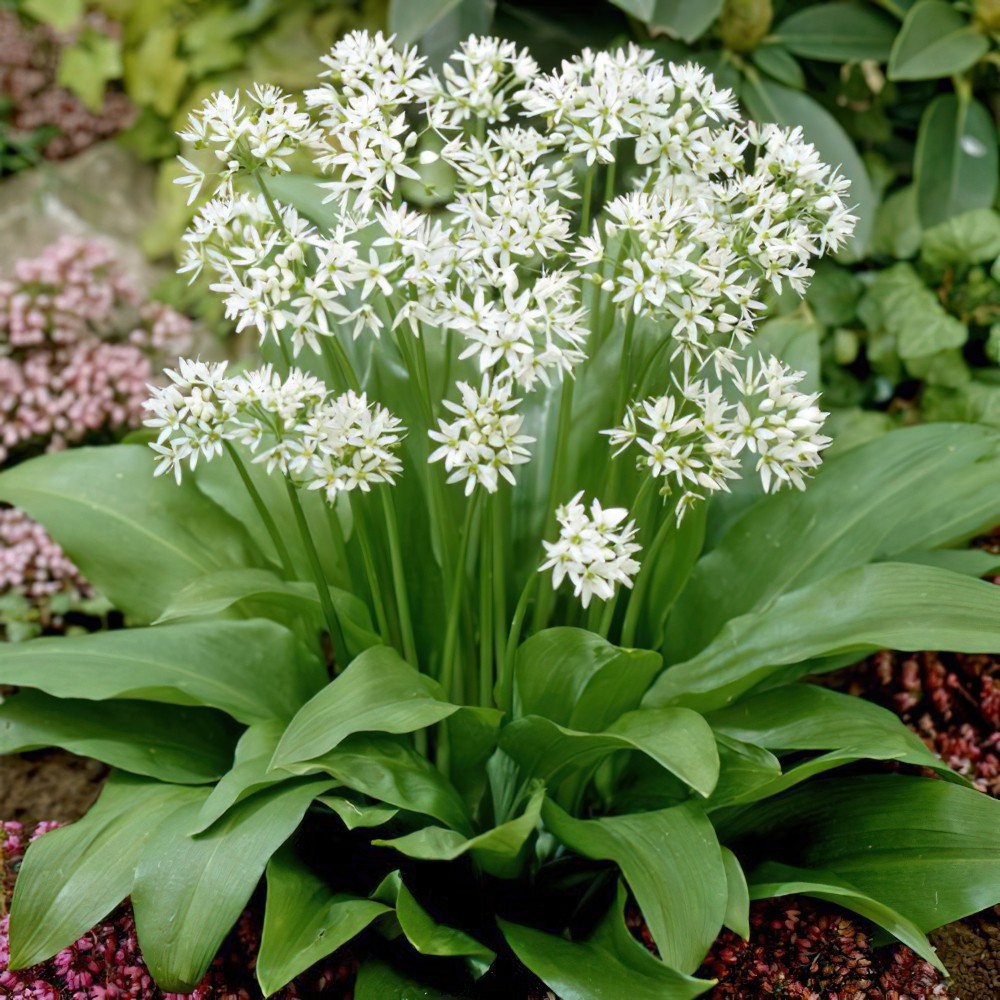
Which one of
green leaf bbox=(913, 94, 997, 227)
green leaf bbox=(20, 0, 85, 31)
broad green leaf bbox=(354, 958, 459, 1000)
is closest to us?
broad green leaf bbox=(354, 958, 459, 1000)

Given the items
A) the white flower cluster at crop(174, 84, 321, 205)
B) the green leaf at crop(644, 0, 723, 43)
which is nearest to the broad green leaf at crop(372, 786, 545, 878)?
the white flower cluster at crop(174, 84, 321, 205)

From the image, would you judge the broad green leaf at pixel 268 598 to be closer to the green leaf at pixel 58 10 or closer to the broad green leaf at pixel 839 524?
the broad green leaf at pixel 839 524

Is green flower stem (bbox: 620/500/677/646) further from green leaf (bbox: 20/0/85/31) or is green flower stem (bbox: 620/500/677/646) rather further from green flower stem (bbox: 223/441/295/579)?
green leaf (bbox: 20/0/85/31)

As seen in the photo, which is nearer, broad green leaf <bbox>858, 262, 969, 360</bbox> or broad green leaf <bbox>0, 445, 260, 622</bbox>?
broad green leaf <bbox>0, 445, 260, 622</bbox>

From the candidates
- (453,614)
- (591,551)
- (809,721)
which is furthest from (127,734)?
(809,721)

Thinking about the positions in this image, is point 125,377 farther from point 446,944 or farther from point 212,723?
point 446,944

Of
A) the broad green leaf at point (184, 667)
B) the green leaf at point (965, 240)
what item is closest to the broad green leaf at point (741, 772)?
the broad green leaf at point (184, 667)
